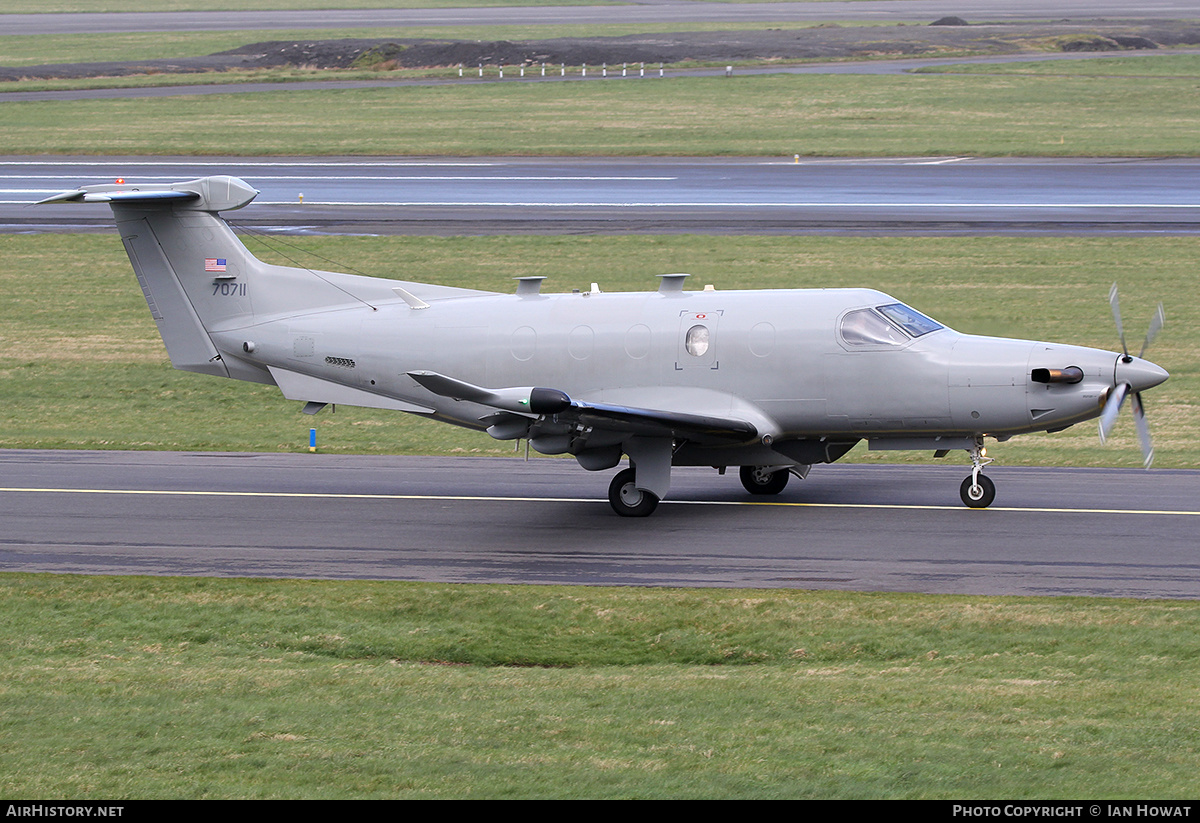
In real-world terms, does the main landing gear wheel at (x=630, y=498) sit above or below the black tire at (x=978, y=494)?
below

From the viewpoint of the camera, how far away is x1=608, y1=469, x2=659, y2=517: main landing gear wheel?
66.4 ft

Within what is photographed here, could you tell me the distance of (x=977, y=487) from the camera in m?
19.9

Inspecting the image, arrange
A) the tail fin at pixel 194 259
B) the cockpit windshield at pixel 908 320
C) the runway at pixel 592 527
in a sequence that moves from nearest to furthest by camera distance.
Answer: the runway at pixel 592 527 < the cockpit windshield at pixel 908 320 < the tail fin at pixel 194 259

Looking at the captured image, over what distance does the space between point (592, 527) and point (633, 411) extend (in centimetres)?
196

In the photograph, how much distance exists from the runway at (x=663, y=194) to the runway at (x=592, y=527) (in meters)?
21.4

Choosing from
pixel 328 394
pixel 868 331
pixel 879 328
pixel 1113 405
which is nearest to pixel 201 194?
pixel 328 394

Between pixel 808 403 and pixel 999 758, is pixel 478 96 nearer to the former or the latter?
pixel 808 403

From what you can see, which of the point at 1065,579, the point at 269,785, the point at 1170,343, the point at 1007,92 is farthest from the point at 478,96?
the point at 269,785

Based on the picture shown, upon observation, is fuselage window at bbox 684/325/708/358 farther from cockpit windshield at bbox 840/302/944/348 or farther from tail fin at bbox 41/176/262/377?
tail fin at bbox 41/176/262/377

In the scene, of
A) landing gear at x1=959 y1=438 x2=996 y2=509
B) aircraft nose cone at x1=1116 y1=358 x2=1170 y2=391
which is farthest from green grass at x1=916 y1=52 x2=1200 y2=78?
aircraft nose cone at x1=1116 y1=358 x2=1170 y2=391

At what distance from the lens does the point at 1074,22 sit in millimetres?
101875

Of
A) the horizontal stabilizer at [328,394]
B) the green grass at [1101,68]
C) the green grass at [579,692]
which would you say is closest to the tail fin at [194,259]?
the horizontal stabilizer at [328,394]

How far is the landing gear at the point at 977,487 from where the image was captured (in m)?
19.9

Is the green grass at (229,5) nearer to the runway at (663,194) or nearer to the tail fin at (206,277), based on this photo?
the runway at (663,194)
